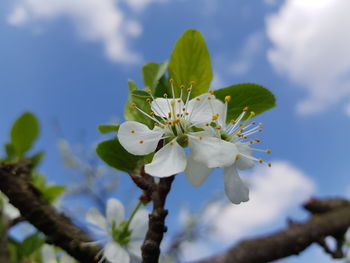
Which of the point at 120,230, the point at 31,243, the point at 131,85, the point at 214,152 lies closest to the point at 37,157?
the point at 31,243

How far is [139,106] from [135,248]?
14.8 inches

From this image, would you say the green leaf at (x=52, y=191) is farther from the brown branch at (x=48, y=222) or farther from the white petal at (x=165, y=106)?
the white petal at (x=165, y=106)

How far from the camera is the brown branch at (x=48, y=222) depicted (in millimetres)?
867

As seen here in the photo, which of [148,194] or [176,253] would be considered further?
[176,253]

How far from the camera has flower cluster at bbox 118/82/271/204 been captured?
613 millimetres

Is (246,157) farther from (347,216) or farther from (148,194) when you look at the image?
(347,216)

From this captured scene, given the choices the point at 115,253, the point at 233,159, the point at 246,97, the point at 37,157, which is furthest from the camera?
the point at 37,157

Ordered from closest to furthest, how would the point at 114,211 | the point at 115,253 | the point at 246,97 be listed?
the point at 246,97
the point at 115,253
the point at 114,211

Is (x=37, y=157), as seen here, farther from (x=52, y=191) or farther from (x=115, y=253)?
(x=115, y=253)

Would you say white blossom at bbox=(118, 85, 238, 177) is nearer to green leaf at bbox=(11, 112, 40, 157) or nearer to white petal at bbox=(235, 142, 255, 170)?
white petal at bbox=(235, 142, 255, 170)

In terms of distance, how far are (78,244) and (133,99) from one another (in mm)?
413

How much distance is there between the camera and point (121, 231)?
2.90 ft

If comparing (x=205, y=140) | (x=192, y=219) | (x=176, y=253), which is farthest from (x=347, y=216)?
(x=192, y=219)

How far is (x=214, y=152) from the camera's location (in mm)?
610
